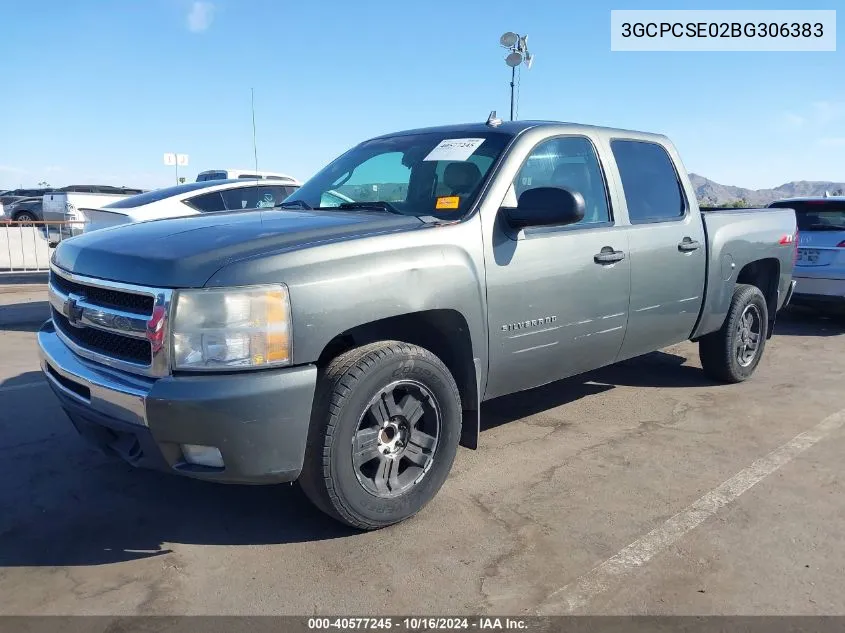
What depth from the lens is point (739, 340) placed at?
226 inches

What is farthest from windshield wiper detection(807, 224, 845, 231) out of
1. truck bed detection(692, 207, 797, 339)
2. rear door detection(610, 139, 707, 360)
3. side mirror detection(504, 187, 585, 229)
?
side mirror detection(504, 187, 585, 229)

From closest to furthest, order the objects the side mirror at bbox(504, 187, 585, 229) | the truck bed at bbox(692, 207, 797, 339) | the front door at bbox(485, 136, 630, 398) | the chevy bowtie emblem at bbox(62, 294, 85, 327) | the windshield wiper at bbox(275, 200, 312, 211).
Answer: the chevy bowtie emblem at bbox(62, 294, 85, 327), the side mirror at bbox(504, 187, 585, 229), the front door at bbox(485, 136, 630, 398), the windshield wiper at bbox(275, 200, 312, 211), the truck bed at bbox(692, 207, 797, 339)

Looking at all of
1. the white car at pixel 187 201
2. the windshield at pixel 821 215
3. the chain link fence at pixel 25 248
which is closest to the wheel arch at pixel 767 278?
the windshield at pixel 821 215

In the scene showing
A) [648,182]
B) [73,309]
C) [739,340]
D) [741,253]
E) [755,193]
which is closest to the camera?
[73,309]

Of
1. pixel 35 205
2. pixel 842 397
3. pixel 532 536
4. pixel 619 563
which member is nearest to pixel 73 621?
pixel 532 536

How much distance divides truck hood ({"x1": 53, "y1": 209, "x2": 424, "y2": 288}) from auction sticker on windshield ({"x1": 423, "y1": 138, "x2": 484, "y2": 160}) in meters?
0.61

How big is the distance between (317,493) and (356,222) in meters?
1.27

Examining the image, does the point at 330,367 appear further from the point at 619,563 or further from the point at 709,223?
the point at 709,223

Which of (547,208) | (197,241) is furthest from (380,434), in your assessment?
(547,208)

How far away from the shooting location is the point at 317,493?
9.73 ft

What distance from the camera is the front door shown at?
3576 millimetres

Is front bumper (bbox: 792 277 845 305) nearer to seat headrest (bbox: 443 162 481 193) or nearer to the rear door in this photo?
the rear door

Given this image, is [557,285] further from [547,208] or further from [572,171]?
[572,171]

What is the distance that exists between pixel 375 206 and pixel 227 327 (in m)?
1.47
